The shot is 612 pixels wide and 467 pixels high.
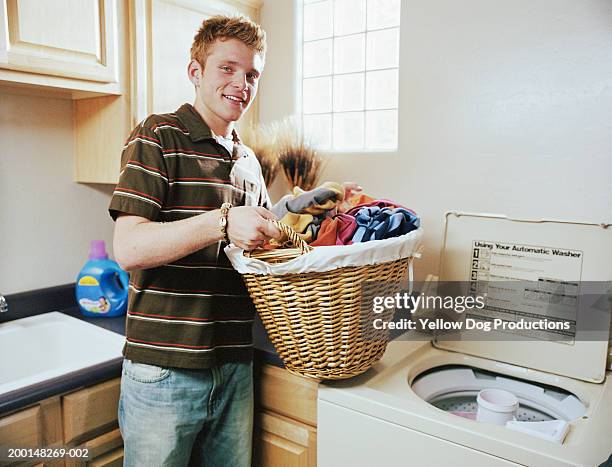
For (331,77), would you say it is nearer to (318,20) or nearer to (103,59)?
(318,20)

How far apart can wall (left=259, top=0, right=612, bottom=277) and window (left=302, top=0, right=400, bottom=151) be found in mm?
122

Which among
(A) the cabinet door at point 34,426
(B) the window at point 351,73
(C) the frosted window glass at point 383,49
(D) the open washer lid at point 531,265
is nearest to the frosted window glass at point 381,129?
(B) the window at point 351,73

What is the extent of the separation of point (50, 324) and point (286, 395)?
852 mm

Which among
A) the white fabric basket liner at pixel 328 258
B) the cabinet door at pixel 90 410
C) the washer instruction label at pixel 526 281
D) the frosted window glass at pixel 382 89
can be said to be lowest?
the cabinet door at pixel 90 410

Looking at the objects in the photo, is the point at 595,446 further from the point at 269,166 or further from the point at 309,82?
the point at 309,82

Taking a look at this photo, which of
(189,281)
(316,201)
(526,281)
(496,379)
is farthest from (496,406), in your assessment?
(189,281)

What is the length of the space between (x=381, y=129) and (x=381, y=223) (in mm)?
834

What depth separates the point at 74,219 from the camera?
1868 mm

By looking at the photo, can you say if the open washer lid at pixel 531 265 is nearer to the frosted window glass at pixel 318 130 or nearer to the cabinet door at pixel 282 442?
the cabinet door at pixel 282 442

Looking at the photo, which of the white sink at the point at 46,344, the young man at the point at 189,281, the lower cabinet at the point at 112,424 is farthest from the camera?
the white sink at the point at 46,344

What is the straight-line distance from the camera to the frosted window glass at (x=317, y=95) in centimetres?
206

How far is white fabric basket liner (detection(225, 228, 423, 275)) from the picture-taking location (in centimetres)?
99

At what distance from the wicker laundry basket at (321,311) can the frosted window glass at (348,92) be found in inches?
38.1

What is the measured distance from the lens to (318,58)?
207cm
